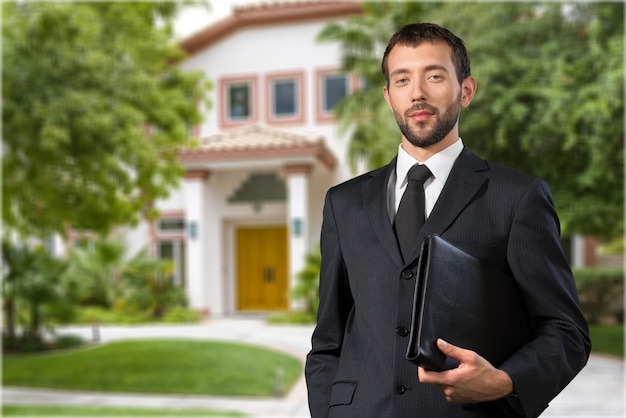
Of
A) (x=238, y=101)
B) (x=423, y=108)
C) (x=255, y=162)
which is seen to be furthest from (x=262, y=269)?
(x=423, y=108)

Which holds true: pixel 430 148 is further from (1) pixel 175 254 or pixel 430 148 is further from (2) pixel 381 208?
(1) pixel 175 254

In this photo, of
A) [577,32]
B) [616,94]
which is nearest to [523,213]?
[616,94]

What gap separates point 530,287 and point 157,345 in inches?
344

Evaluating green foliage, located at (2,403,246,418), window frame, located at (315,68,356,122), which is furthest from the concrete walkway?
window frame, located at (315,68,356,122)

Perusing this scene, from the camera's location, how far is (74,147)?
19.3 ft

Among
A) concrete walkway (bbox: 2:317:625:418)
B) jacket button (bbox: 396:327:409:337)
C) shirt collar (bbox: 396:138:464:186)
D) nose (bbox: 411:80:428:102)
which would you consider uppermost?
nose (bbox: 411:80:428:102)

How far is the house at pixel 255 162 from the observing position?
11.6 meters

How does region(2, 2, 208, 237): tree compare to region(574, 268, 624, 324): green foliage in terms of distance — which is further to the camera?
region(574, 268, 624, 324): green foliage

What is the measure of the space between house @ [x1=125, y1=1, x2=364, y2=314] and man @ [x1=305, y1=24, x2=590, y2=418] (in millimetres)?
9972

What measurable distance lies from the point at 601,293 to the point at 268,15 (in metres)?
7.55

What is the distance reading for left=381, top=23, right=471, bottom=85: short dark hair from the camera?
3.74 feet

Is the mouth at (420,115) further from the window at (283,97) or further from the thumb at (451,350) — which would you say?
the window at (283,97)

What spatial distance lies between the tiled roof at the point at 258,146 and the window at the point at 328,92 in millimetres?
464

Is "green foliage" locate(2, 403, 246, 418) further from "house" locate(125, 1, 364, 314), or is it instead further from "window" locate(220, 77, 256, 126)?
"window" locate(220, 77, 256, 126)
